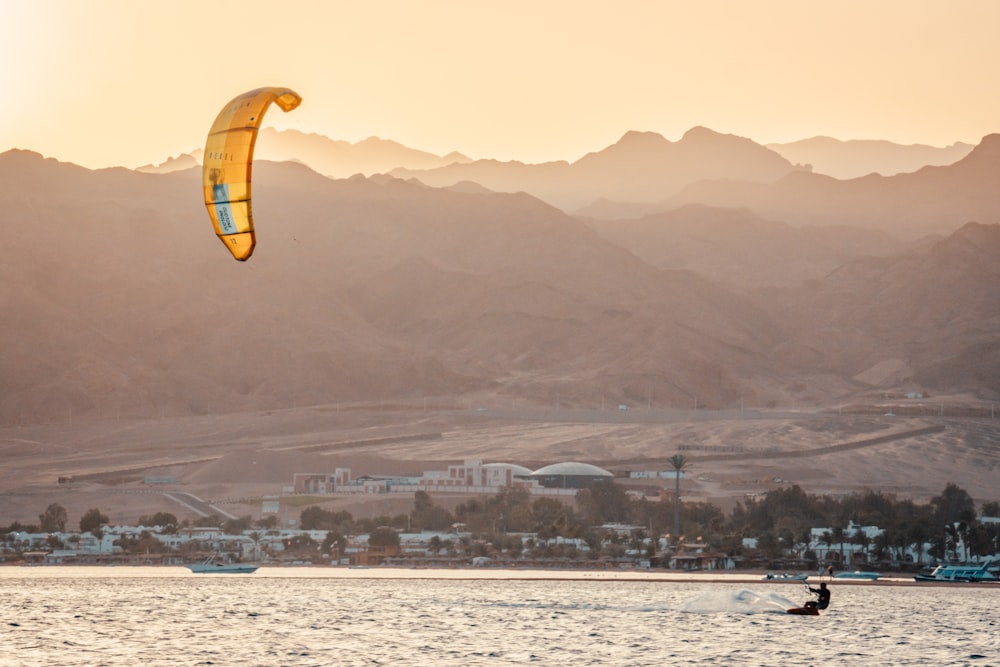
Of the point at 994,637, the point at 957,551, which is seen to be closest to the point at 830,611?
the point at 994,637

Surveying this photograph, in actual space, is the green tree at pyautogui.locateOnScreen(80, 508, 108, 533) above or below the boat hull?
above

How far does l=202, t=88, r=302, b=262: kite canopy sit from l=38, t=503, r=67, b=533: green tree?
96.0 meters

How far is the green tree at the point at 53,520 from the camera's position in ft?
486

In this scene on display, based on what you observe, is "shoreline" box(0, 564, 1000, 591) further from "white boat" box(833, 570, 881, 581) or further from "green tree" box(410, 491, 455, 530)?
"green tree" box(410, 491, 455, 530)

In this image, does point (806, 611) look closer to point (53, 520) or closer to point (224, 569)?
point (224, 569)

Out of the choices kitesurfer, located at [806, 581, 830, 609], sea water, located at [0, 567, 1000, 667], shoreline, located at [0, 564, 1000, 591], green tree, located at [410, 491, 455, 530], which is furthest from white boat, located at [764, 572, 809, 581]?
green tree, located at [410, 491, 455, 530]

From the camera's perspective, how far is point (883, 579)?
119 m

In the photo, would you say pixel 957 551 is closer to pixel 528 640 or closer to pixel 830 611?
pixel 830 611

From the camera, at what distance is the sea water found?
70000mm

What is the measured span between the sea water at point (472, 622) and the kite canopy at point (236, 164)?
18.2 metres

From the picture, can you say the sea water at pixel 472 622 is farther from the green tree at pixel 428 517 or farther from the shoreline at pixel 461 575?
the green tree at pixel 428 517

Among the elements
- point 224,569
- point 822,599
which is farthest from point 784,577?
point 224,569

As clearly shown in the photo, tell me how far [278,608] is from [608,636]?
20529 millimetres

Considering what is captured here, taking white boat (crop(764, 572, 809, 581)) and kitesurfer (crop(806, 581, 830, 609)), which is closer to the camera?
kitesurfer (crop(806, 581, 830, 609))
